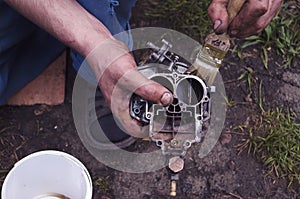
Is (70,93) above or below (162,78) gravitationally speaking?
below

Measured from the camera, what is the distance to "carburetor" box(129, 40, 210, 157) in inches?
54.4

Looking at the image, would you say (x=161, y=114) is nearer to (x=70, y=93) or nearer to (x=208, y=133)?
(x=208, y=133)

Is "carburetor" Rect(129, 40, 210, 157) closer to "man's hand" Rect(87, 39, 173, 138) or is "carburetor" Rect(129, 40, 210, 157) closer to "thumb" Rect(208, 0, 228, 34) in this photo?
"man's hand" Rect(87, 39, 173, 138)

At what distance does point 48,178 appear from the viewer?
5.28 feet

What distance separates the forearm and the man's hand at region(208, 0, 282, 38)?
0.32 meters

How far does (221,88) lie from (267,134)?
0.24m

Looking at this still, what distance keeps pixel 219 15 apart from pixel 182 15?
0.63 meters

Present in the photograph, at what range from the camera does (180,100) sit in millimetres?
1404

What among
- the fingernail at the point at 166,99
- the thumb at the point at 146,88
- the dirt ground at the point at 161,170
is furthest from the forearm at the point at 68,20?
the dirt ground at the point at 161,170

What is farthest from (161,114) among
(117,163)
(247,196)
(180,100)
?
(247,196)

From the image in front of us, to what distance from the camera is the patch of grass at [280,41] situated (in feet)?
6.41

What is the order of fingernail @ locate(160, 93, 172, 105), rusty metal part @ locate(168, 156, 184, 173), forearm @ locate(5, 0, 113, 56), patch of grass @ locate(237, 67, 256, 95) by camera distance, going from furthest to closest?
patch of grass @ locate(237, 67, 256, 95) → rusty metal part @ locate(168, 156, 184, 173) → forearm @ locate(5, 0, 113, 56) → fingernail @ locate(160, 93, 172, 105)

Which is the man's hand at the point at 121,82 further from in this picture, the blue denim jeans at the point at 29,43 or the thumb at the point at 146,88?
the blue denim jeans at the point at 29,43

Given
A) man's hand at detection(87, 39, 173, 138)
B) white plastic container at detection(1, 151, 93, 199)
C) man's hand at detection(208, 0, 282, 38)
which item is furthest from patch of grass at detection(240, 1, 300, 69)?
white plastic container at detection(1, 151, 93, 199)
